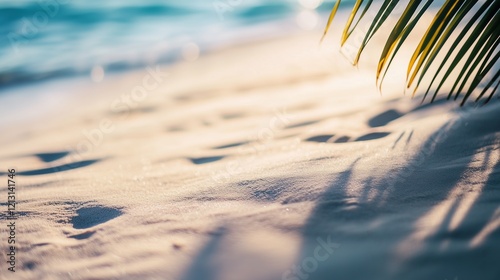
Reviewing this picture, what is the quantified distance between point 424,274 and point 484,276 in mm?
145

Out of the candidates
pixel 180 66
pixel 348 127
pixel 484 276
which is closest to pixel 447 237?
pixel 484 276

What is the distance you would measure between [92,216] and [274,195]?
2.27 feet

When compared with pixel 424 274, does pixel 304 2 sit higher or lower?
higher

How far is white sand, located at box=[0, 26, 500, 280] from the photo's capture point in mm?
1437

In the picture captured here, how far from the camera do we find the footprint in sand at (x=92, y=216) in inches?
71.7

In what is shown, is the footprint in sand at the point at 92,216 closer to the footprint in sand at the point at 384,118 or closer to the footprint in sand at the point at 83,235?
the footprint in sand at the point at 83,235

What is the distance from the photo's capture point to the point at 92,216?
1874 millimetres

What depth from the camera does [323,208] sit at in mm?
1664

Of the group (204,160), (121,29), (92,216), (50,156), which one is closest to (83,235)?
(92,216)

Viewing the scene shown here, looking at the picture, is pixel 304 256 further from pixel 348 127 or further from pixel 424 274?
pixel 348 127

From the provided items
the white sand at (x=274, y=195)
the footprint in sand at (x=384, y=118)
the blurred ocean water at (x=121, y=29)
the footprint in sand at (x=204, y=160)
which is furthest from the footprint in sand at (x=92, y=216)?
the blurred ocean water at (x=121, y=29)

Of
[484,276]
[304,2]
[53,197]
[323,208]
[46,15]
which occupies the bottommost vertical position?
[484,276]

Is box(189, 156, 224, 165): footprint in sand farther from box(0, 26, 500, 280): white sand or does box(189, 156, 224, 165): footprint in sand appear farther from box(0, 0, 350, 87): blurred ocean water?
box(0, 0, 350, 87): blurred ocean water

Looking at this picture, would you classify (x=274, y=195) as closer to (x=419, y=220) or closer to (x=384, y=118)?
(x=419, y=220)
